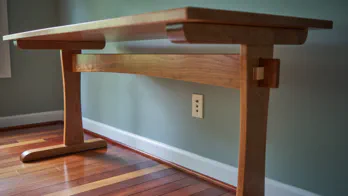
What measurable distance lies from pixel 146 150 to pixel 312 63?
1020 mm

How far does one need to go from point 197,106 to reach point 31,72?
155 cm

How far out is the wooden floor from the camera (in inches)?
54.6

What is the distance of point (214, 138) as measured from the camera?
1494 millimetres

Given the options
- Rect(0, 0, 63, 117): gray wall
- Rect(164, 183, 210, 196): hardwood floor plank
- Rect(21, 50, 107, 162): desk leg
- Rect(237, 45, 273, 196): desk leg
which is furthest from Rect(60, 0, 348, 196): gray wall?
Rect(0, 0, 63, 117): gray wall

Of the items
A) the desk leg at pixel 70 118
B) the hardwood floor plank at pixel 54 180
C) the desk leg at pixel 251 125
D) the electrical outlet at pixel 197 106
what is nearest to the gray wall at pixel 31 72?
the desk leg at pixel 70 118

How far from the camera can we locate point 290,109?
1.20 m

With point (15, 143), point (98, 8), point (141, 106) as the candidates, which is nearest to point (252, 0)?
point (141, 106)

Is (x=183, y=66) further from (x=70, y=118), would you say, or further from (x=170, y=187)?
(x=70, y=118)

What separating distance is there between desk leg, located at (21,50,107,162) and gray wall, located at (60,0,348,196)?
0.37 meters

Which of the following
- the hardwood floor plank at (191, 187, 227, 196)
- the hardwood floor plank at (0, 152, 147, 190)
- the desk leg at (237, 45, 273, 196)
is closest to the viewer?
the desk leg at (237, 45, 273, 196)

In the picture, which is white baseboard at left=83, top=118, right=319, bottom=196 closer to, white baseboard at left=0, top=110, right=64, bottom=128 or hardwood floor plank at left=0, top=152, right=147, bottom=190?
hardwood floor plank at left=0, top=152, right=147, bottom=190

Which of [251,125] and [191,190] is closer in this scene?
[251,125]

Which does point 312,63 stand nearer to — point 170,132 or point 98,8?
point 170,132

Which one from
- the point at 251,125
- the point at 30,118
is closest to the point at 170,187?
the point at 251,125
